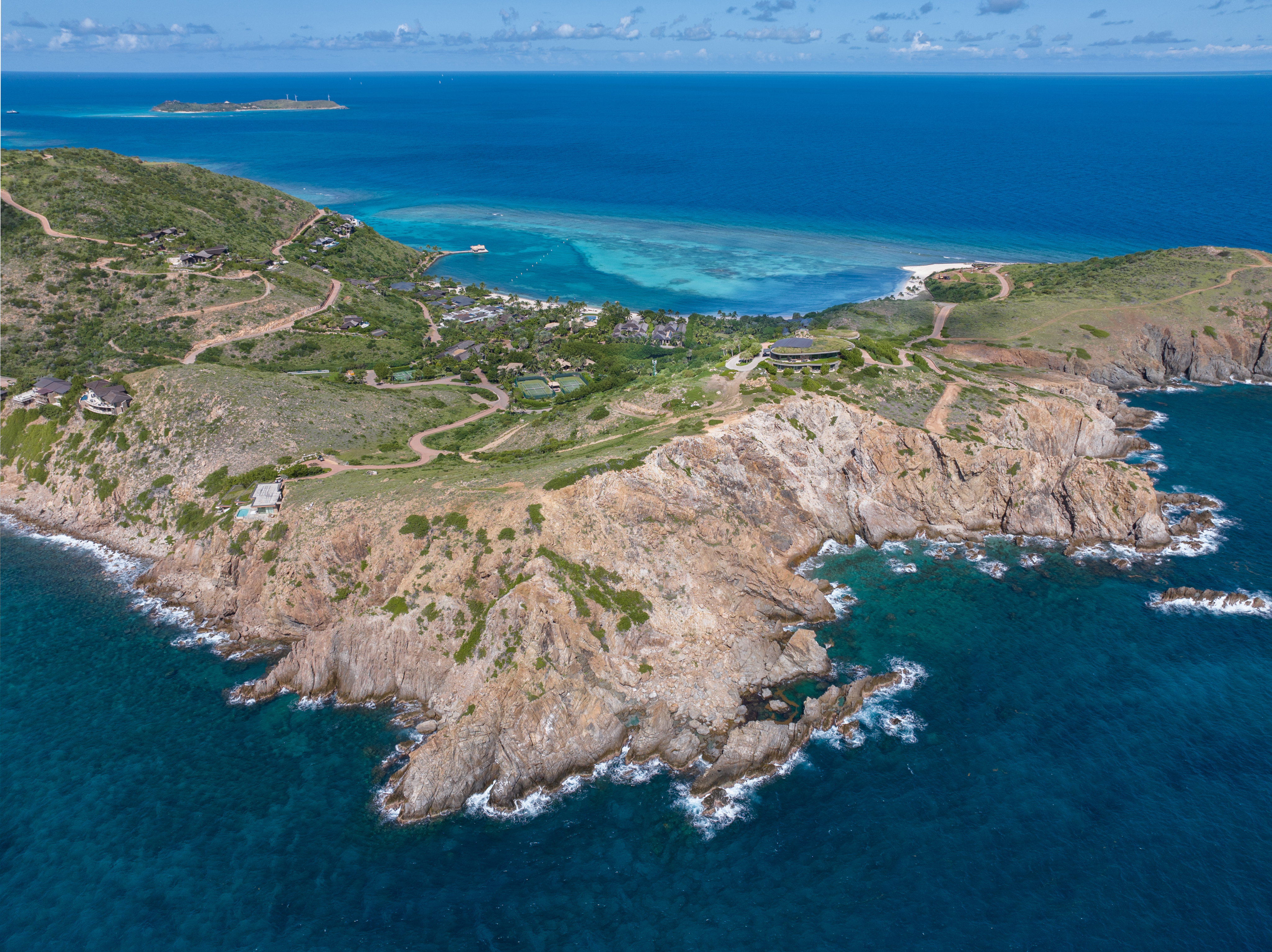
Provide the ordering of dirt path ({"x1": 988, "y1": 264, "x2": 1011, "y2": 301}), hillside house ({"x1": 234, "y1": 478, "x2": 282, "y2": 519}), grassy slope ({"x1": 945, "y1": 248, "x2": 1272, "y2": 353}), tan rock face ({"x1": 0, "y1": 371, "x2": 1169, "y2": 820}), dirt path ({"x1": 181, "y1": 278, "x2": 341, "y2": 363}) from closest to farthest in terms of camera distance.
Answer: tan rock face ({"x1": 0, "y1": 371, "x2": 1169, "y2": 820})
hillside house ({"x1": 234, "y1": 478, "x2": 282, "y2": 519})
dirt path ({"x1": 181, "y1": 278, "x2": 341, "y2": 363})
grassy slope ({"x1": 945, "y1": 248, "x2": 1272, "y2": 353})
dirt path ({"x1": 988, "y1": 264, "x2": 1011, "y2": 301})

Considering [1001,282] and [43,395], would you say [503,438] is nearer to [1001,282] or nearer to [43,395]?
[43,395]

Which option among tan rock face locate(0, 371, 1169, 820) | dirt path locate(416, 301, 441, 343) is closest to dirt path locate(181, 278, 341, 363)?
dirt path locate(416, 301, 441, 343)

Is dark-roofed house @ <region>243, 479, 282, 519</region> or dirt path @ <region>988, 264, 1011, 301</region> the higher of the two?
dirt path @ <region>988, 264, 1011, 301</region>

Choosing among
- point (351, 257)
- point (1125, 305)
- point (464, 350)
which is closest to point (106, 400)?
point (464, 350)

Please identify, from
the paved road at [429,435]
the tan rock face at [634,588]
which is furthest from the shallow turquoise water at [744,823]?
the paved road at [429,435]

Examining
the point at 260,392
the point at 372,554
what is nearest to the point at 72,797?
the point at 372,554

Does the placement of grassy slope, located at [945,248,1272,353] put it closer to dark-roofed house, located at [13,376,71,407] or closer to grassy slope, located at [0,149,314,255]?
dark-roofed house, located at [13,376,71,407]

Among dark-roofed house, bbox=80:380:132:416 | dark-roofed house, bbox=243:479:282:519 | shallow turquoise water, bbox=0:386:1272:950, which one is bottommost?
shallow turquoise water, bbox=0:386:1272:950
